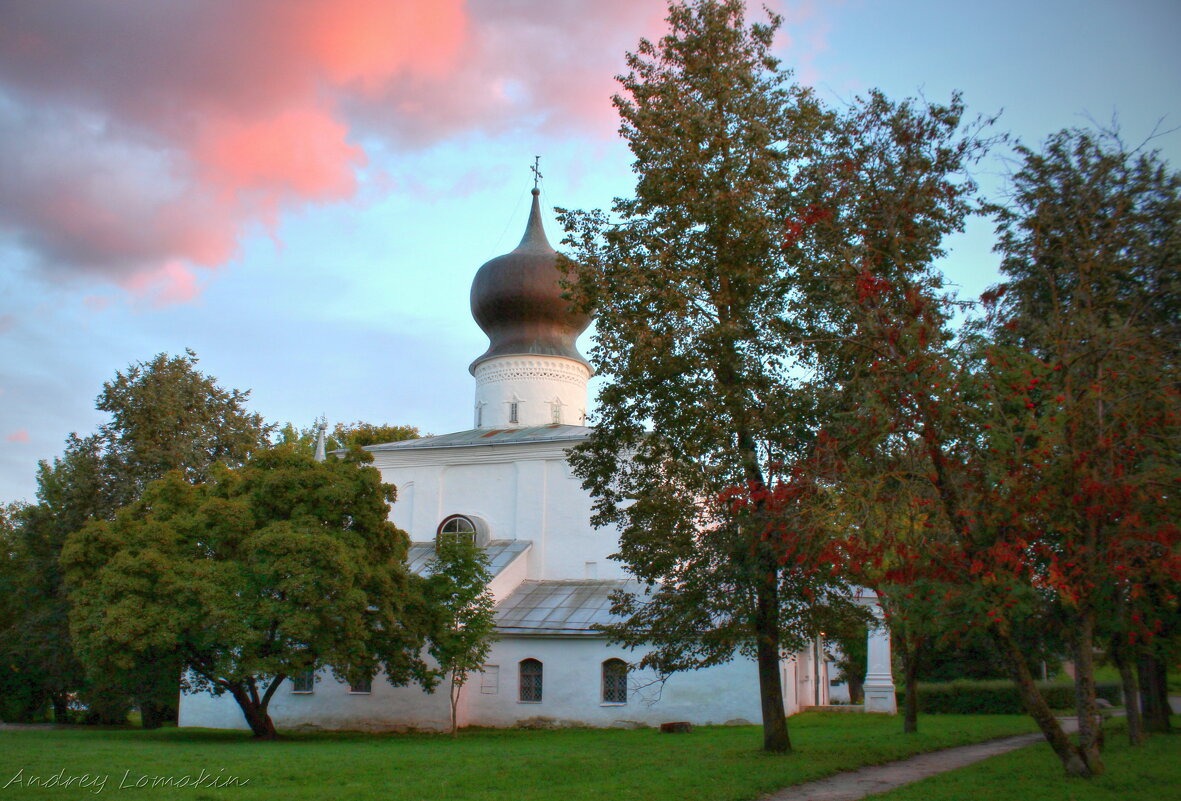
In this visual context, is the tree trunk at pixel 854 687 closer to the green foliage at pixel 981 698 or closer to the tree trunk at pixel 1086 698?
the green foliage at pixel 981 698

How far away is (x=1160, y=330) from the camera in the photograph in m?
10.7

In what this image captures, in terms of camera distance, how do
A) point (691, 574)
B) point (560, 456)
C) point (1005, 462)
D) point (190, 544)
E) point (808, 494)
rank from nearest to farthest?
point (1005, 462) < point (808, 494) < point (691, 574) < point (190, 544) < point (560, 456)

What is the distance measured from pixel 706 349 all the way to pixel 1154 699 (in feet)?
34.8

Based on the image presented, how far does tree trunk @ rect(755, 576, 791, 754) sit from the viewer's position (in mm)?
13180

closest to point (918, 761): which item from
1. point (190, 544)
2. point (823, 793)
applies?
point (823, 793)

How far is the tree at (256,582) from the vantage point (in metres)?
17.9

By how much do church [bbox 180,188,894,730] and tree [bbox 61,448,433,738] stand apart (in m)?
2.56

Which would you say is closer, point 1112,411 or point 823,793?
point 1112,411

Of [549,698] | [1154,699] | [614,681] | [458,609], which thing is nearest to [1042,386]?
[1154,699]

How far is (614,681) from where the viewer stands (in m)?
23.7

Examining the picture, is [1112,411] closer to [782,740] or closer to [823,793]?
[823,793]

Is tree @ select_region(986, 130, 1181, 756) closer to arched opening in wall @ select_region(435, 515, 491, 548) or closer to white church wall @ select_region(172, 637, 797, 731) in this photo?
white church wall @ select_region(172, 637, 797, 731)

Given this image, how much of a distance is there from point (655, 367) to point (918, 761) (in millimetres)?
6696
